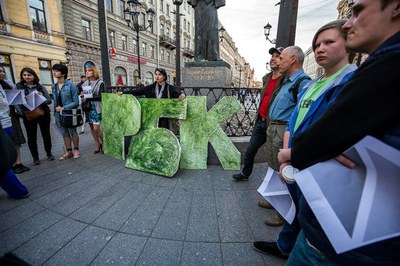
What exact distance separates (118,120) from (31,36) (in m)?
19.0

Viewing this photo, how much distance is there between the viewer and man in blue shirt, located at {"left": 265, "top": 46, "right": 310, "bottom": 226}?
2.22m

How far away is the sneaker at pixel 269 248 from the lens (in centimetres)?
188

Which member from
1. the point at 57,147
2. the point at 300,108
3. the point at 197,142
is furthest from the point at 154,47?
the point at 300,108

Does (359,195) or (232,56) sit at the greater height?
(232,56)

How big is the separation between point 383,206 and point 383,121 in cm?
29

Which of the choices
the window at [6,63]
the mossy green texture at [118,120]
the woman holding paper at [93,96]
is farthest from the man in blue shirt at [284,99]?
the window at [6,63]

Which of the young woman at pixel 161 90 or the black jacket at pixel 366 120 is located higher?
the young woman at pixel 161 90

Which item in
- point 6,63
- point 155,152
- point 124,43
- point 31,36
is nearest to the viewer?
point 155,152

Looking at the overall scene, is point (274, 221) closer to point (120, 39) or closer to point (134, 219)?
A: point (134, 219)

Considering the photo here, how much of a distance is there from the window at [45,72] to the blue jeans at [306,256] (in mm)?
22445

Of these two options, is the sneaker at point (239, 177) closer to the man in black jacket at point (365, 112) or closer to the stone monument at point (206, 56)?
the man in black jacket at point (365, 112)

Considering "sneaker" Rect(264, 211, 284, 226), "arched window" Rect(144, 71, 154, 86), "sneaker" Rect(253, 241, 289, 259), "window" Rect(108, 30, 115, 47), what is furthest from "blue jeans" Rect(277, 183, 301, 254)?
"arched window" Rect(144, 71, 154, 86)

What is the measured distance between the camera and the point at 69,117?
411cm

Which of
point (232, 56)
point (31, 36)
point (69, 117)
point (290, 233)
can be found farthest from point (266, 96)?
point (232, 56)
